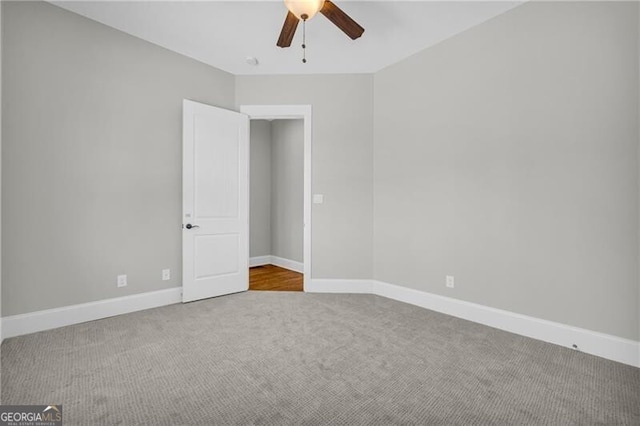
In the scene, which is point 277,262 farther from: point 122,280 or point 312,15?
point 312,15

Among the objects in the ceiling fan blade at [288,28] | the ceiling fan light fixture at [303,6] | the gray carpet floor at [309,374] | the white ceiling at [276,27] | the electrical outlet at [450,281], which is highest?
the white ceiling at [276,27]

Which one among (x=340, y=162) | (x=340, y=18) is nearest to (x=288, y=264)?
(x=340, y=162)

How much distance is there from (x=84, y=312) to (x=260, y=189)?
144 inches

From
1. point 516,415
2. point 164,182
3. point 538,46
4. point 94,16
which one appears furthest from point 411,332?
point 94,16

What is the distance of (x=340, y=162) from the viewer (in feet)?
13.7

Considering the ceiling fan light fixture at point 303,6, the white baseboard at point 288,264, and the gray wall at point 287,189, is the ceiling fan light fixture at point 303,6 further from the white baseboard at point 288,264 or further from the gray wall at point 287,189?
the white baseboard at point 288,264

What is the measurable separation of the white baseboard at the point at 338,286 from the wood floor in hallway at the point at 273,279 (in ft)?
0.88

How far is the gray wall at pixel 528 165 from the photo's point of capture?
2.36 meters

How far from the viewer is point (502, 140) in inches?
117

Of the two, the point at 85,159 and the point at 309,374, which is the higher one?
the point at 85,159

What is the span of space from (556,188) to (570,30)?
1267 millimetres

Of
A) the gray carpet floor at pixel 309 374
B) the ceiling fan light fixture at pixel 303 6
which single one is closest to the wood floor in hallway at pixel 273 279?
the gray carpet floor at pixel 309 374

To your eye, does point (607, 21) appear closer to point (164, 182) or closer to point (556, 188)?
point (556, 188)

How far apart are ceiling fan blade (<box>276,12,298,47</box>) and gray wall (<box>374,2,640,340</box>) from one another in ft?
5.73
